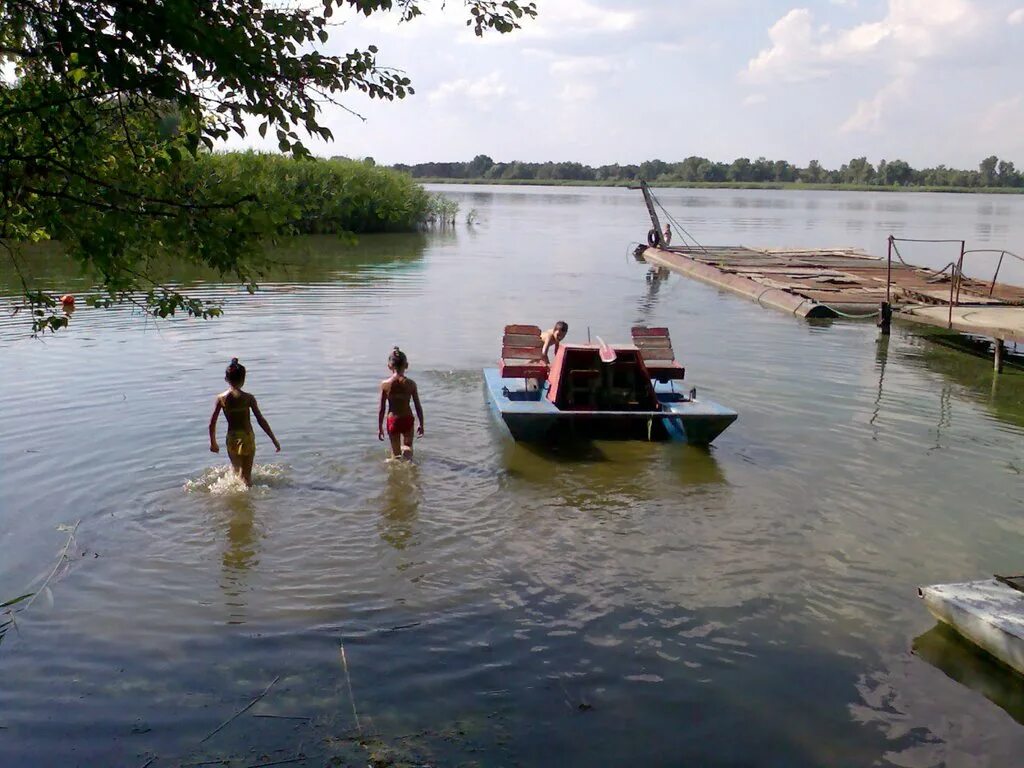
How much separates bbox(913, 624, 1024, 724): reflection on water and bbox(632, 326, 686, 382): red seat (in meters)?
5.77

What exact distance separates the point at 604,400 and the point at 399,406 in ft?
8.75

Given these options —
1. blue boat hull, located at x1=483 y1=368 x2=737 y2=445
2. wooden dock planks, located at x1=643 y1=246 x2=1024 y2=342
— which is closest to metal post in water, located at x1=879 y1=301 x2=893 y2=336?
wooden dock planks, located at x1=643 y1=246 x2=1024 y2=342

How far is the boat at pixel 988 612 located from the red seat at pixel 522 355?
626cm

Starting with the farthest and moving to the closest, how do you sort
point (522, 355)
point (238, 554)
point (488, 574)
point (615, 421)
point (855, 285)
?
point (855, 285)
point (522, 355)
point (615, 421)
point (238, 554)
point (488, 574)

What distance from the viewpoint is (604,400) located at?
36.9 ft

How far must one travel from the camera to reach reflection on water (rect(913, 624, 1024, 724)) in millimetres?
5703

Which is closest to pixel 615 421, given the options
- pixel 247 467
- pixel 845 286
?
pixel 247 467

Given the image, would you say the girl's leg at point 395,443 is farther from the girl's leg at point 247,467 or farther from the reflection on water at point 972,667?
the reflection on water at point 972,667

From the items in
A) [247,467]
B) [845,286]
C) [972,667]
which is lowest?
[972,667]

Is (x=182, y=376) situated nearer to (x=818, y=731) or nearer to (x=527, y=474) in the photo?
(x=527, y=474)

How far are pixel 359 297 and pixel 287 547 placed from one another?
1642 centimetres

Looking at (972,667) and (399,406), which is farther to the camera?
(399,406)

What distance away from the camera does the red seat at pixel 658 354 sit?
11.9 m

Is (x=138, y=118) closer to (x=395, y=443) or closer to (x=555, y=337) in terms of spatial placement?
(x=395, y=443)
